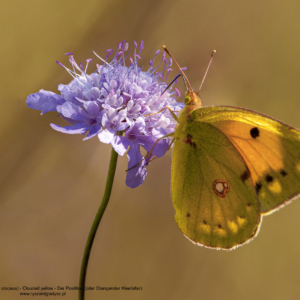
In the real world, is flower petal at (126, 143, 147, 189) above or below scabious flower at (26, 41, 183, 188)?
below

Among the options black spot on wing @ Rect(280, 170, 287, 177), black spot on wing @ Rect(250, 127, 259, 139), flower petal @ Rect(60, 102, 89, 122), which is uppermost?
black spot on wing @ Rect(250, 127, 259, 139)

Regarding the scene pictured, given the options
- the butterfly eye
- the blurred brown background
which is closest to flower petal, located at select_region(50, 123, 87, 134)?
the butterfly eye

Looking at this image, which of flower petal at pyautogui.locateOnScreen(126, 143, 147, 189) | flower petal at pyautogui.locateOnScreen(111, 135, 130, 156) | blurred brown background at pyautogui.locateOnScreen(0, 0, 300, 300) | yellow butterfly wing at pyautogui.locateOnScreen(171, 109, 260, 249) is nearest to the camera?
flower petal at pyautogui.locateOnScreen(111, 135, 130, 156)

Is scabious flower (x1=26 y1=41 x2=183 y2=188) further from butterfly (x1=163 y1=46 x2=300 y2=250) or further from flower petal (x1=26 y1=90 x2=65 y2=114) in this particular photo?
butterfly (x1=163 y1=46 x2=300 y2=250)

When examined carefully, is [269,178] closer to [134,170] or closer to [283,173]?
[283,173]

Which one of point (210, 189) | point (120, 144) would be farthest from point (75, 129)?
point (210, 189)

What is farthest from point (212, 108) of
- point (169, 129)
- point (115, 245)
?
point (115, 245)

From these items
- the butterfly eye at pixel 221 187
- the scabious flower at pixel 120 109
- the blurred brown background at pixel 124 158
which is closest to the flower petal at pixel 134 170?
the scabious flower at pixel 120 109
